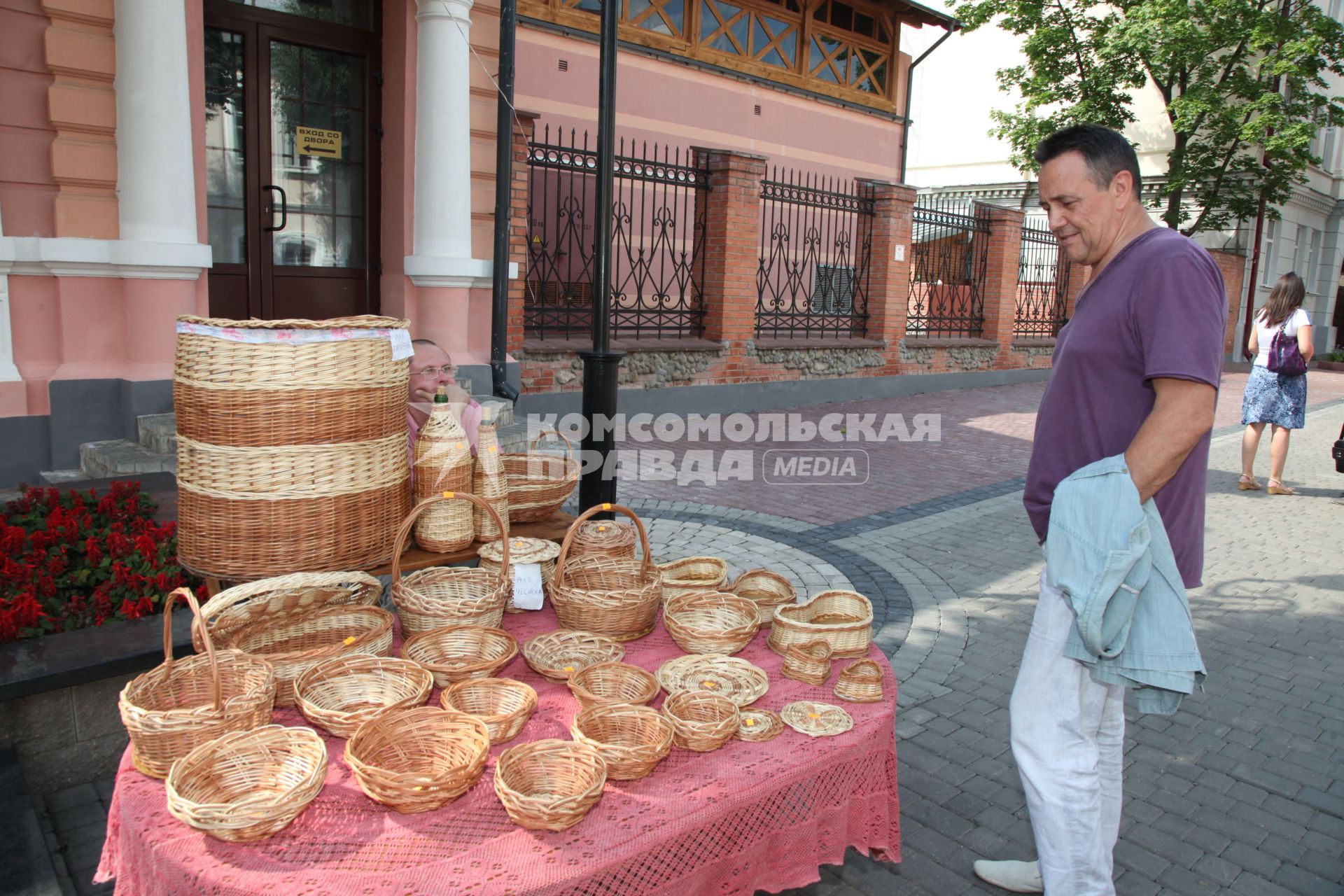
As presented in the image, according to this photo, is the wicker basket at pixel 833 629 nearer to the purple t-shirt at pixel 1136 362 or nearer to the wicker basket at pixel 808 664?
the wicker basket at pixel 808 664

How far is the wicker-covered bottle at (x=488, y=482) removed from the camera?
3.40 meters

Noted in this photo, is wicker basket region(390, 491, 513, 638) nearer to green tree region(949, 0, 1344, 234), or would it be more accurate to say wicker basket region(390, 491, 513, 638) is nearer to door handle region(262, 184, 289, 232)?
door handle region(262, 184, 289, 232)

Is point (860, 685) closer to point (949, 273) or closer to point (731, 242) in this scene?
point (731, 242)

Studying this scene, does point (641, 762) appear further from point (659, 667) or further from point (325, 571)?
point (325, 571)

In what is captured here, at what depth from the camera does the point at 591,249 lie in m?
13.3

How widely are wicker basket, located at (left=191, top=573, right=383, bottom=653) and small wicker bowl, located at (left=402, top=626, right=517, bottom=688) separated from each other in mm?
328

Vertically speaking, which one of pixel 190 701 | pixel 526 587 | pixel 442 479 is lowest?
pixel 190 701

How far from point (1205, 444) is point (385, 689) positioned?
7.05 feet

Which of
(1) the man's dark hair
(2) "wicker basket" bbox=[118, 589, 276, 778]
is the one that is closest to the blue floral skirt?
(1) the man's dark hair

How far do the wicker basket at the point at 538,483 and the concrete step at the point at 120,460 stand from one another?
263 cm

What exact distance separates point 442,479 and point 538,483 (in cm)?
74

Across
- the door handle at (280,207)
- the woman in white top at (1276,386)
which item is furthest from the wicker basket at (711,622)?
the woman in white top at (1276,386)

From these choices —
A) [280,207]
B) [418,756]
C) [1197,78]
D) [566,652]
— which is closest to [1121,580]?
[566,652]

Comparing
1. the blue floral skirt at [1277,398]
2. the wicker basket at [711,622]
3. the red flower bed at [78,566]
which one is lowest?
the red flower bed at [78,566]
